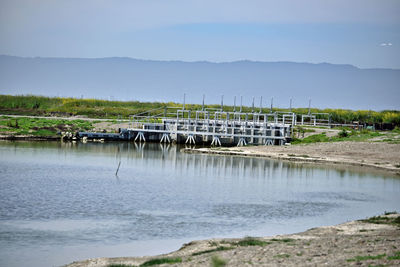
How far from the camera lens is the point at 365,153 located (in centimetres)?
4975

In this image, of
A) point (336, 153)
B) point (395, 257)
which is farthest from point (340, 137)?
point (395, 257)

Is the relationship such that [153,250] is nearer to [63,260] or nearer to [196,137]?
[63,260]

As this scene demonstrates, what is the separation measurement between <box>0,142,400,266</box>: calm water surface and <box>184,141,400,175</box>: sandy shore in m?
2.80

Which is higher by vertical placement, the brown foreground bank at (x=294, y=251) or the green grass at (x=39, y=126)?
the green grass at (x=39, y=126)

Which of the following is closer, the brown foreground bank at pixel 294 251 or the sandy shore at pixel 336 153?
the brown foreground bank at pixel 294 251

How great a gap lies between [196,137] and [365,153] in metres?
19.7

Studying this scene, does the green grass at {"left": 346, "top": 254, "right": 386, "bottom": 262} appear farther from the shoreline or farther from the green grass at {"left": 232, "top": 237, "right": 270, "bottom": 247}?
the shoreline

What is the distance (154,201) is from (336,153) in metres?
26.0


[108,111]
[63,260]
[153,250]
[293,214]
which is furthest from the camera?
[108,111]

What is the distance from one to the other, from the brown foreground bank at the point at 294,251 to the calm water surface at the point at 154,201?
1.67 meters

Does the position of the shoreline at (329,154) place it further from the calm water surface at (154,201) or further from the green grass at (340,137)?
the calm water surface at (154,201)

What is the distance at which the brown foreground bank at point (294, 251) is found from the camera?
14797 millimetres

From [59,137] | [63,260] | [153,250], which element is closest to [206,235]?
[153,250]

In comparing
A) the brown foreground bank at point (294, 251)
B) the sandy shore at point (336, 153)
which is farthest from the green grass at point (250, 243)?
the sandy shore at point (336, 153)
